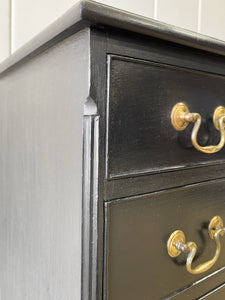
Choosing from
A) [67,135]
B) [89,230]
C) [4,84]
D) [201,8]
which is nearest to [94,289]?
[89,230]

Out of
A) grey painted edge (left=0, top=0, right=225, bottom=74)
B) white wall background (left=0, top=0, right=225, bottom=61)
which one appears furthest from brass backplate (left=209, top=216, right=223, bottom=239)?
white wall background (left=0, top=0, right=225, bottom=61)

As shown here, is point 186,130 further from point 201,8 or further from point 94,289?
point 201,8

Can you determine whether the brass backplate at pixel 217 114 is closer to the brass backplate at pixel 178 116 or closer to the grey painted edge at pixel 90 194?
the brass backplate at pixel 178 116

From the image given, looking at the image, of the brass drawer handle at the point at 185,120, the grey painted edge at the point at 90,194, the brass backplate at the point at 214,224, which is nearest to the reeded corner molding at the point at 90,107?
the grey painted edge at the point at 90,194

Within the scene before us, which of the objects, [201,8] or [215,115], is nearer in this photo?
[215,115]

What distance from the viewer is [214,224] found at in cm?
42

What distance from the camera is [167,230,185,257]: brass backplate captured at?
36 centimetres

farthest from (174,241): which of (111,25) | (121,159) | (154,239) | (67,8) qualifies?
(67,8)

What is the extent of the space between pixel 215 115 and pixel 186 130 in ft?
0.20

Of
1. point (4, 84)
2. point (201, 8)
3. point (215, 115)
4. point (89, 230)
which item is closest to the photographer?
point (89, 230)

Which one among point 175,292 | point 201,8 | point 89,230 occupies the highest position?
point 201,8

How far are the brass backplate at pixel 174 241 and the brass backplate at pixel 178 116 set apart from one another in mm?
132

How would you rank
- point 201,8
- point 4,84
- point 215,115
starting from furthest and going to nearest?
point 201,8 < point 4,84 < point 215,115

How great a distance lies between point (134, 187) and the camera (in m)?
0.33
